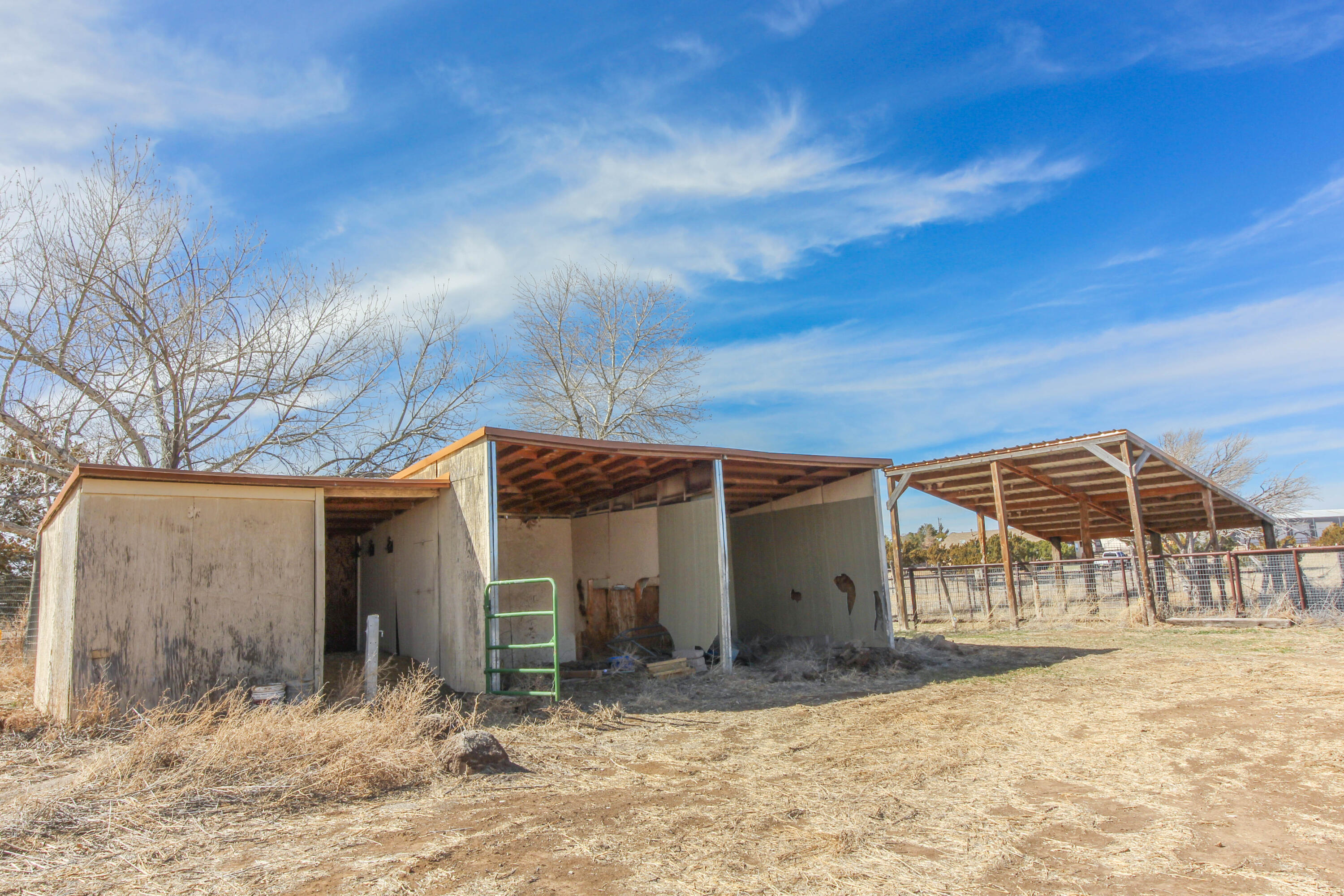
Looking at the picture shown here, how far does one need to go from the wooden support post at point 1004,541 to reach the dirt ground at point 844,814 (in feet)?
23.1

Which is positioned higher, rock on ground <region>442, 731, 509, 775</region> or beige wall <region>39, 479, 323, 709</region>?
beige wall <region>39, 479, 323, 709</region>

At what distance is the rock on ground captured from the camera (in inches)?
228

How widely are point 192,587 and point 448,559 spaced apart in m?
2.83

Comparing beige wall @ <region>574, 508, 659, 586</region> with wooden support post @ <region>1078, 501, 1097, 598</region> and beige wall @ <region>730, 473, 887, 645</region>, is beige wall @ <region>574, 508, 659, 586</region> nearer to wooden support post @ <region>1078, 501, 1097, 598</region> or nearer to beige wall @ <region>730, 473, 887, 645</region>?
beige wall @ <region>730, 473, 887, 645</region>

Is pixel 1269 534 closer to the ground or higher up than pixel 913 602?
higher up

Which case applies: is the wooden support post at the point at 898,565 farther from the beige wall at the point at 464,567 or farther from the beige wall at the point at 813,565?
the beige wall at the point at 464,567

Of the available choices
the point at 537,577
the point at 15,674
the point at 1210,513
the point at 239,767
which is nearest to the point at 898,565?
the point at 1210,513

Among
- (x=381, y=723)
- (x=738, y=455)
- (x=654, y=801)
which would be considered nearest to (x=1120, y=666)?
(x=738, y=455)

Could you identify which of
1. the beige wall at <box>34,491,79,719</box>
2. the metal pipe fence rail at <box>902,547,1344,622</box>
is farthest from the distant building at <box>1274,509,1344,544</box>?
the beige wall at <box>34,491,79,719</box>

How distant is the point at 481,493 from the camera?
923 cm

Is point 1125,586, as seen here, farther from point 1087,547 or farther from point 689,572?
point 689,572

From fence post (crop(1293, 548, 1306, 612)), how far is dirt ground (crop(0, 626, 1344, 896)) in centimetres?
659

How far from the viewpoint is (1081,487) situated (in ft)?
61.9

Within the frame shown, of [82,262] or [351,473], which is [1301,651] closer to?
[351,473]
